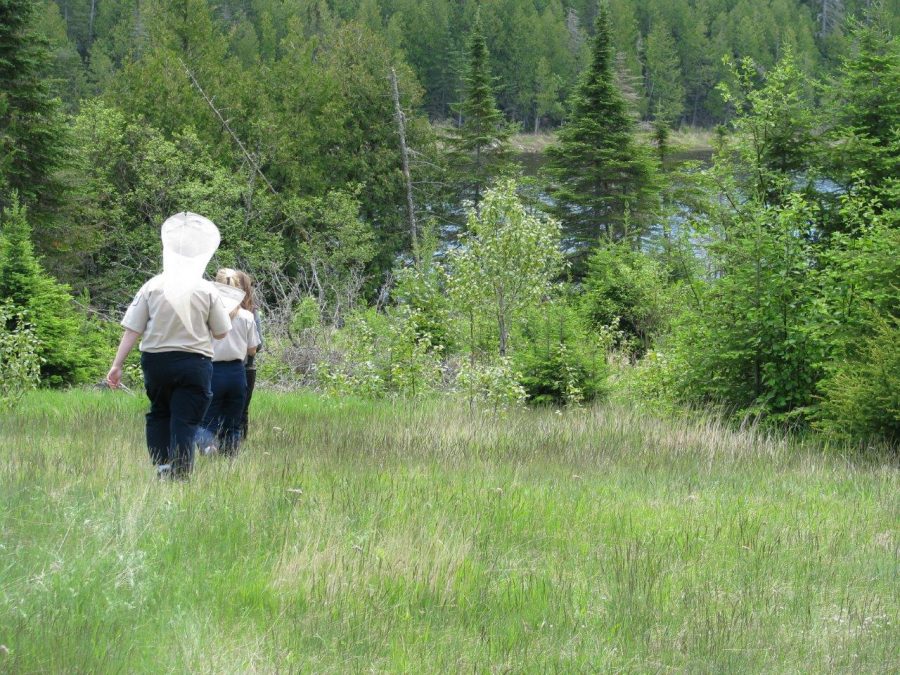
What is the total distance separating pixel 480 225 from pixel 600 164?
20.7 metres

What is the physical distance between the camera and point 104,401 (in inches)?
472

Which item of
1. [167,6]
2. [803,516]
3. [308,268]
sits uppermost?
[167,6]

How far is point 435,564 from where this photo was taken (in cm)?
440

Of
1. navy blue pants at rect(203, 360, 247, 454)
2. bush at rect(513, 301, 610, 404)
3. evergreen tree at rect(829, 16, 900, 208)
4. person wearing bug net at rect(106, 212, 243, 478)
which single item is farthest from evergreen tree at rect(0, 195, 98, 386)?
evergreen tree at rect(829, 16, 900, 208)

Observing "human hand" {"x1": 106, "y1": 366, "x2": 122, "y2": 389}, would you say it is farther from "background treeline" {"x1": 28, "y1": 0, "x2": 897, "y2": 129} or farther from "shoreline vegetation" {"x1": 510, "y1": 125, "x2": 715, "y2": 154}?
"shoreline vegetation" {"x1": 510, "y1": 125, "x2": 715, "y2": 154}

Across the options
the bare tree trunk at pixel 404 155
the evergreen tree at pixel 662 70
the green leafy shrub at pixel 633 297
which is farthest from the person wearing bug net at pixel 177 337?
the evergreen tree at pixel 662 70

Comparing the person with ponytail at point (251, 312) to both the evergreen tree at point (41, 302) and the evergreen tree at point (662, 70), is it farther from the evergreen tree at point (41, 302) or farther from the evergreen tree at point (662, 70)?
the evergreen tree at point (662, 70)

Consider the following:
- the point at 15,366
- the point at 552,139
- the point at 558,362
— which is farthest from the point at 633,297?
the point at 552,139

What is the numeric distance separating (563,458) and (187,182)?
105 feet

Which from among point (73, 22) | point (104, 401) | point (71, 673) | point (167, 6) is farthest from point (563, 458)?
point (73, 22)

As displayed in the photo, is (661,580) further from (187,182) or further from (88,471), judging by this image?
(187,182)

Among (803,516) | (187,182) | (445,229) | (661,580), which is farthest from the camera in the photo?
(445,229)

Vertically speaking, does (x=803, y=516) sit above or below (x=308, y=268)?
above

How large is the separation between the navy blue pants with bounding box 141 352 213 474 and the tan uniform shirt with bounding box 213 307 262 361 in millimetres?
1482
